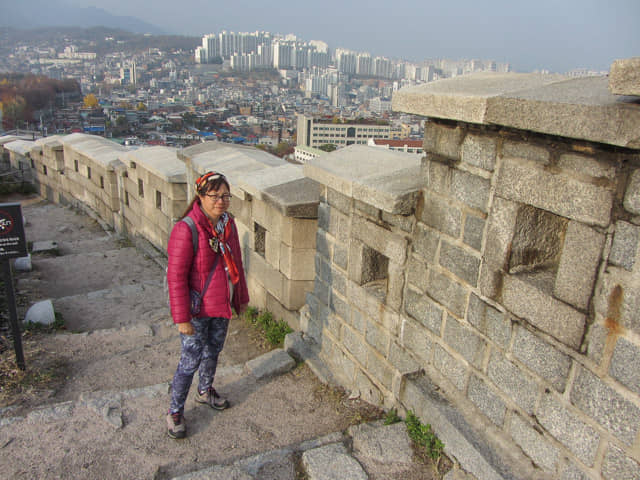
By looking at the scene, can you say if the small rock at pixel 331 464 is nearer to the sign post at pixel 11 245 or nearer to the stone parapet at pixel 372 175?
the stone parapet at pixel 372 175

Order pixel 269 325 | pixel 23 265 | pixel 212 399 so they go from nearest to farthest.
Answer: pixel 212 399, pixel 269 325, pixel 23 265

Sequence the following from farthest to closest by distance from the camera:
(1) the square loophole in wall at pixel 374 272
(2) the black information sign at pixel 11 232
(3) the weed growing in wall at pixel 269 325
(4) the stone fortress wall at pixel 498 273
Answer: (3) the weed growing in wall at pixel 269 325, (2) the black information sign at pixel 11 232, (1) the square loophole in wall at pixel 374 272, (4) the stone fortress wall at pixel 498 273

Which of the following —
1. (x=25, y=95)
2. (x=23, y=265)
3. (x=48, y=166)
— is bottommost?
(x=25, y=95)

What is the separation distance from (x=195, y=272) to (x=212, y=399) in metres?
0.99

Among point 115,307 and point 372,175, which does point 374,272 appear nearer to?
point 372,175

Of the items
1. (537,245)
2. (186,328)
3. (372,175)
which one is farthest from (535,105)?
(186,328)

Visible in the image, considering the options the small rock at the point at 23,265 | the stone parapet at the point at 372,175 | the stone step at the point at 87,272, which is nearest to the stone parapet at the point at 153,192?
the stone step at the point at 87,272

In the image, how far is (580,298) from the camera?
2.07 meters

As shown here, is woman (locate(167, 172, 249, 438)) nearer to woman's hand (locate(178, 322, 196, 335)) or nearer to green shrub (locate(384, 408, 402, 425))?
woman's hand (locate(178, 322, 196, 335))

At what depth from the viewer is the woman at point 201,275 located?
3.07m

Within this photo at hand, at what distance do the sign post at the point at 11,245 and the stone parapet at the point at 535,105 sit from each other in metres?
3.05

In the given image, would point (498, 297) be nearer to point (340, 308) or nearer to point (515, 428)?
point (515, 428)

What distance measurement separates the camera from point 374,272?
3619 mm

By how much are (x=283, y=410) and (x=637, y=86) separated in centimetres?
290
